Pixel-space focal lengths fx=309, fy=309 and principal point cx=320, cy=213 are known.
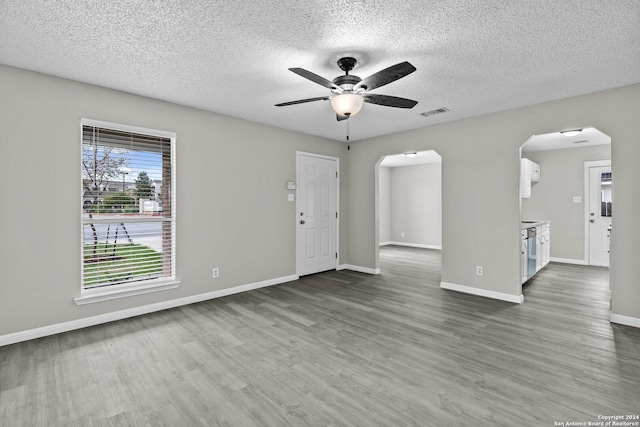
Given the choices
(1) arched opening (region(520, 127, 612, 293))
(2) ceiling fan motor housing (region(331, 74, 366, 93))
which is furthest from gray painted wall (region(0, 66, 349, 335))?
(1) arched opening (region(520, 127, 612, 293))

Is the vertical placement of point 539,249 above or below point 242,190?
below

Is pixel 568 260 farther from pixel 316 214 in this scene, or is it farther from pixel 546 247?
pixel 316 214

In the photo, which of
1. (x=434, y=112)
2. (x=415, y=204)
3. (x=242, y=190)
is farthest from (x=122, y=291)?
(x=415, y=204)

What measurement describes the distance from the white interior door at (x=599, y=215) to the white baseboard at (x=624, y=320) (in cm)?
370

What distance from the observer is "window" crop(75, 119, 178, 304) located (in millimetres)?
3275

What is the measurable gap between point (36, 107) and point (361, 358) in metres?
3.78

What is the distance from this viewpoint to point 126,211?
3512 mm

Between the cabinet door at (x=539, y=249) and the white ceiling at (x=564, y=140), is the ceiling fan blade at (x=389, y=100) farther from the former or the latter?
the cabinet door at (x=539, y=249)

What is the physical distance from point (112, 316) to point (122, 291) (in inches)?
10.9

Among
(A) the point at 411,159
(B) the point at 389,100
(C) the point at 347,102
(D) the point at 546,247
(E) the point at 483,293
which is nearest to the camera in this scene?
(C) the point at 347,102

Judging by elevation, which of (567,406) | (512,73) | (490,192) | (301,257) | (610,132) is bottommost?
(567,406)

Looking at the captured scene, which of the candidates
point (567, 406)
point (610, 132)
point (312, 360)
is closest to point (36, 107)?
point (312, 360)

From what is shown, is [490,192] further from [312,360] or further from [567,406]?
[312,360]

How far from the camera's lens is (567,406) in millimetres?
1930
